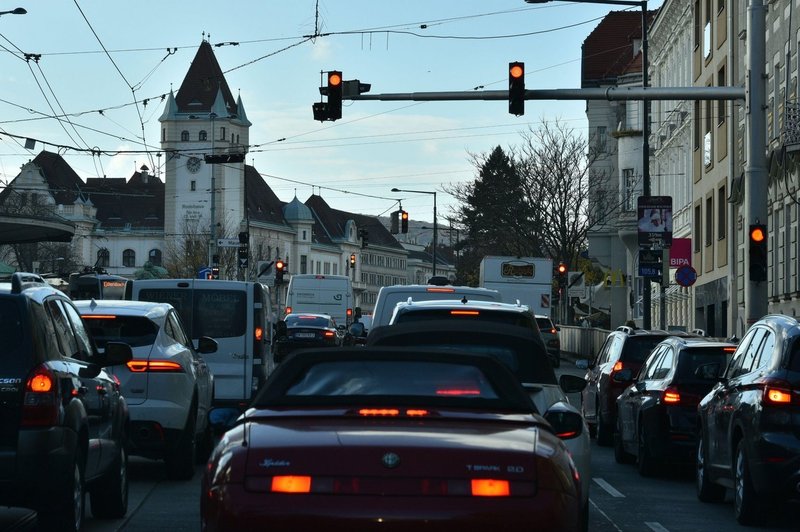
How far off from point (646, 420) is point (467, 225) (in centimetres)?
7095

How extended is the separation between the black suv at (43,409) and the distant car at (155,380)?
13.6ft

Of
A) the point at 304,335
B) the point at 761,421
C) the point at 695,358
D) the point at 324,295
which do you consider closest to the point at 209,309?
the point at 695,358

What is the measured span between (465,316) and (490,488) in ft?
24.8

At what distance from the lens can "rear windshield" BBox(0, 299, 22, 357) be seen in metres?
9.45

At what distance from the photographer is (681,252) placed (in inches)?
1588

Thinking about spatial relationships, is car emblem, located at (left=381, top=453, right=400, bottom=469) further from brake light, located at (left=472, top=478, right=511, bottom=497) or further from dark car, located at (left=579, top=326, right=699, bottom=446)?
dark car, located at (left=579, top=326, right=699, bottom=446)

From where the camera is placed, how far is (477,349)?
11.0 m

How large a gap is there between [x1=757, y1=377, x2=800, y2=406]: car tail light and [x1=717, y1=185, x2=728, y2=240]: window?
35562mm

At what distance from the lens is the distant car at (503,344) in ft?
34.1

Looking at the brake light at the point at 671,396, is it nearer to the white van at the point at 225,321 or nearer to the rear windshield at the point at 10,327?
the white van at the point at 225,321

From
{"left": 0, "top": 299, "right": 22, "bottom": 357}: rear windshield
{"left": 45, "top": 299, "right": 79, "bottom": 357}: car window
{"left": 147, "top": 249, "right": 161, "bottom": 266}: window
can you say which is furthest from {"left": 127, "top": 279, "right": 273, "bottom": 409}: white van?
{"left": 147, "top": 249, "right": 161, "bottom": 266}: window

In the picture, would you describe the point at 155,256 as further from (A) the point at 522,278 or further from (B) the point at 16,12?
(B) the point at 16,12

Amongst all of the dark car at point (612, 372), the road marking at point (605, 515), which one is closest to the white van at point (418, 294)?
the dark car at point (612, 372)

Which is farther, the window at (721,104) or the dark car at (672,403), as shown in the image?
the window at (721,104)
